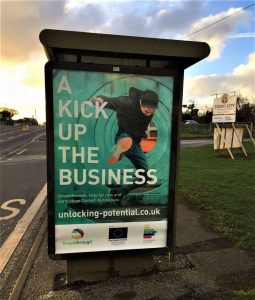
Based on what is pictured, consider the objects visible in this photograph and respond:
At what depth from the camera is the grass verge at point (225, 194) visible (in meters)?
5.47

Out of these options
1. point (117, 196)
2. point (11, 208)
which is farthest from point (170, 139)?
point (11, 208)

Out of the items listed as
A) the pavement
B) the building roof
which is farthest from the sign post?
the building roof

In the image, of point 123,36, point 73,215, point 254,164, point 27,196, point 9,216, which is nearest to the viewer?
point 123,36

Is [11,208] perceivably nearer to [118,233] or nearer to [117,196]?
[118,233]

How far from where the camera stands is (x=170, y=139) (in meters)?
3.94

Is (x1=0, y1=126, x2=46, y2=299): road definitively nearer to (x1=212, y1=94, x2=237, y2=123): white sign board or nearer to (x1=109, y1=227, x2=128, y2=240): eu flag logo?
(x1=109, y1=227, x2=128, y2=240): eu flag logo

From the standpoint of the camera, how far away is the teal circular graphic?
3873mm

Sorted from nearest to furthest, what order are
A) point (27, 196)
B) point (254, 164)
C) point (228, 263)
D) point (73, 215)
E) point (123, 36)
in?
point (123, 36), point (73, 215), point (228, 263), point (27, 196), point (254, 164)

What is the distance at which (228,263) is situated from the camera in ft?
14.2

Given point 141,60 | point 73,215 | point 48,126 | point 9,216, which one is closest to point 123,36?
point 141,60

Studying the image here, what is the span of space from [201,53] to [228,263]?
2.32m

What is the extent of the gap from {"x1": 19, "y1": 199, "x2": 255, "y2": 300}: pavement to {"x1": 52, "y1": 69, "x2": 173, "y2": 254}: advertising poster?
37 centimetres

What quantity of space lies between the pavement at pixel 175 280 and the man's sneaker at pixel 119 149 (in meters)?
1.25

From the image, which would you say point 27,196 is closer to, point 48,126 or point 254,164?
point 48,126
